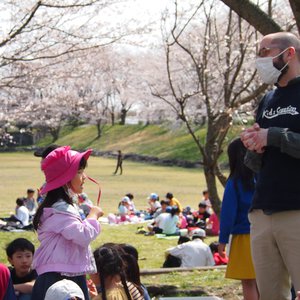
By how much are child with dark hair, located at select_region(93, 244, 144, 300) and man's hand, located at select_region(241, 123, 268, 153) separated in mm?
1091

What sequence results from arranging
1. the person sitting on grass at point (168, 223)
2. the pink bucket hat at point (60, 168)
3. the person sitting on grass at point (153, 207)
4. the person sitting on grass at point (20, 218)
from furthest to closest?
the person sitting on grass at point (153, 207), the person sitting on grass at point (20, 218), the person sitting on grass at point (168, 223), the pink bucket hat at point (60, 168)

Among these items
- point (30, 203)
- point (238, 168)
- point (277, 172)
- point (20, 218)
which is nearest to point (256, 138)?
point (277, 172)

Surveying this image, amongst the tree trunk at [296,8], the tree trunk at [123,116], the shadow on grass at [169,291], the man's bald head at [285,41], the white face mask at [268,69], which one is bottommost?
the shadow on grass at [169,291]

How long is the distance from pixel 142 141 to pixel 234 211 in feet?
137

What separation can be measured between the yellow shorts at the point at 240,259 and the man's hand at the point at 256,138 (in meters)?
1.46

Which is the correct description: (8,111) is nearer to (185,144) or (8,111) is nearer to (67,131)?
(185,144)

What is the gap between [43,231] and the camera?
11.8 feet

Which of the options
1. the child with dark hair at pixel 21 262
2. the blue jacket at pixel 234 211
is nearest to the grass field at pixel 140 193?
the blue jacket at pixel 234 211

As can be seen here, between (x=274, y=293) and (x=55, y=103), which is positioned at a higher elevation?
(x=55, y=103)

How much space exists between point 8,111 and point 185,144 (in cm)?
2347

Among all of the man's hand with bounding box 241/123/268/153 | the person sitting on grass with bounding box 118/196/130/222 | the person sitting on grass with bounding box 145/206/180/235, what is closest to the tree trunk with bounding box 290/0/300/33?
the man's hand with bounding box 241/123/268/153

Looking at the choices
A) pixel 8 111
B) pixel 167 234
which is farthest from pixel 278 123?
pixel 8 111

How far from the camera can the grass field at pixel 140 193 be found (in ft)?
21.6

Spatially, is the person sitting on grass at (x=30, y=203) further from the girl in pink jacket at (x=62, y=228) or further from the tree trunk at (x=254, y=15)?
the girl in pink jacket at (x=62, y=228)
